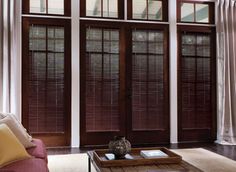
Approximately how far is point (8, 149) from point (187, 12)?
14.9ft

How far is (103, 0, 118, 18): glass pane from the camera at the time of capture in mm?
5625

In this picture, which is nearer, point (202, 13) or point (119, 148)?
point (119, 148)

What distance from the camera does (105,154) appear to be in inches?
120

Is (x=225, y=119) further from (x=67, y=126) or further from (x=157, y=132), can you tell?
(x=67, y=126)

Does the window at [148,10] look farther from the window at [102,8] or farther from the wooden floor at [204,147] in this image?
the wooden floor at [204,147]

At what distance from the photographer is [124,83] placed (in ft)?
18.5

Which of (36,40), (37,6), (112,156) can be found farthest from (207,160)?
(37,6)

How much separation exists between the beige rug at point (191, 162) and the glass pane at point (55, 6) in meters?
2.56

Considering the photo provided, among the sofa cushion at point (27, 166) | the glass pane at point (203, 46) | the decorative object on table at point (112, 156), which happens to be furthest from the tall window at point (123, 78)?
the sofa cushion at point (27, 166)

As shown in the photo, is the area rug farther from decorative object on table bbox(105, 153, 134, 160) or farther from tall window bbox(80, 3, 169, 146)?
decorative object on table bbox(105, 153, 134, 160)

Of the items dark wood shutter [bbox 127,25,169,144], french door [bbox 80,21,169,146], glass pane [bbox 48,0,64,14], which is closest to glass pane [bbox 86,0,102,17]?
french door [bbox 80,21,169,146]

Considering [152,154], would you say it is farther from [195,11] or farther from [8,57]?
[195,11]

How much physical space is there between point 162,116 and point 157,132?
0.32 m

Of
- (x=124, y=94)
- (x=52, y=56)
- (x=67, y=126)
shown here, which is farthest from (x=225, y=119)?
(x=52, y=56)
